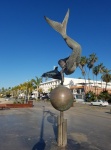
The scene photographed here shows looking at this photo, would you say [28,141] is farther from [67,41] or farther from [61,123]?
[67,41]

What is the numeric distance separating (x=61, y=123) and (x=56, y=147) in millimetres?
1018

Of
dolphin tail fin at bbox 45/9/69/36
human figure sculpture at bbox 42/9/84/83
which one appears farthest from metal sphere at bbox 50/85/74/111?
dolphin tail fin at bbox 45/9/69/36

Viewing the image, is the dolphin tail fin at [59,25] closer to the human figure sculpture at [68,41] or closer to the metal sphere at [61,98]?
the human figure sculpture at [68,41]

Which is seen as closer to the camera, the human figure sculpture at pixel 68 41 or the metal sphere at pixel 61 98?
the metal sphere at pixel 61 98

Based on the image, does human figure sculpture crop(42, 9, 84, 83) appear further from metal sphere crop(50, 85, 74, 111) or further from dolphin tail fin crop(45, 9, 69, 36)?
metal sphere crop(50, 85, 74, 111)

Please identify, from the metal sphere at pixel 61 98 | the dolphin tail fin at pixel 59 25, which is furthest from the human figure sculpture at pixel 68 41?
the metal sphere at pixel 61 98

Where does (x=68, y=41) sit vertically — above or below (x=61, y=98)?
above

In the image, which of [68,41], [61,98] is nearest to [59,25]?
[68,41]

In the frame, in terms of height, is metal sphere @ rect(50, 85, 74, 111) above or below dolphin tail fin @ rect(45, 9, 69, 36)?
below

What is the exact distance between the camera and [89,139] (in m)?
13.4

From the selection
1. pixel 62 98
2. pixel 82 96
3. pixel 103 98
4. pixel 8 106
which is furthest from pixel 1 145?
pixel 82 96

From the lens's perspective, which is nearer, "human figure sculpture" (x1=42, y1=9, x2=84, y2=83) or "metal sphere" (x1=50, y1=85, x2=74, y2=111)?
"metal sphere" (x1=50, y1=85, x2=74, y2=111)

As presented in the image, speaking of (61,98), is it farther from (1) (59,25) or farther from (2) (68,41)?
(1) (59,25)

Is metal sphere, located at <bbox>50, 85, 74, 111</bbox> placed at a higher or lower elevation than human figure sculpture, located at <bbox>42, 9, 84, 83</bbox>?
lower
